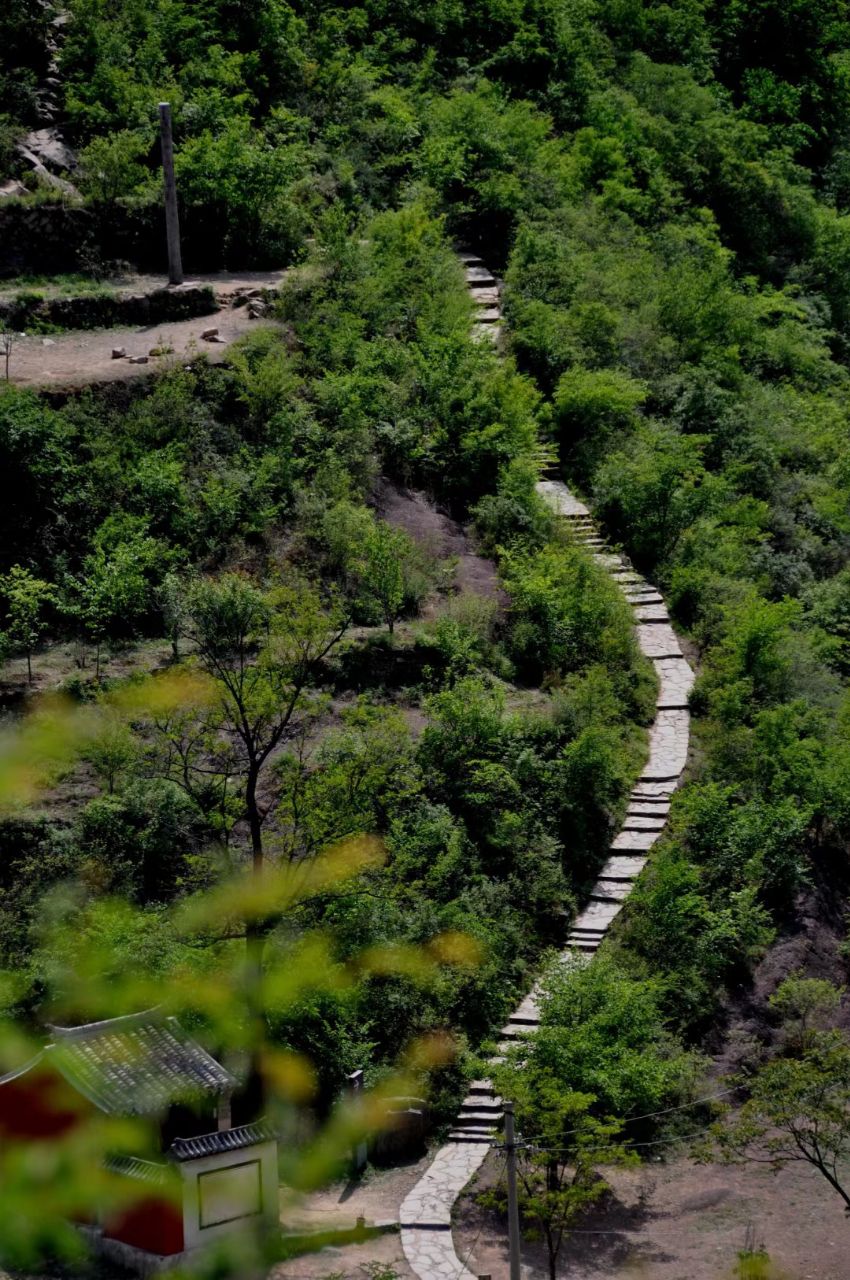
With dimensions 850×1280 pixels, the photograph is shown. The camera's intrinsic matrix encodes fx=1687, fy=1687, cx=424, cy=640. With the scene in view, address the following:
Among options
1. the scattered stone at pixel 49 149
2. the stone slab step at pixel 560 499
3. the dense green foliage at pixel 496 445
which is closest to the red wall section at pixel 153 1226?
the dense green foliage at pixel 496 445

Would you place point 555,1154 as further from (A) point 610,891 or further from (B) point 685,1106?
(A) point 610,891

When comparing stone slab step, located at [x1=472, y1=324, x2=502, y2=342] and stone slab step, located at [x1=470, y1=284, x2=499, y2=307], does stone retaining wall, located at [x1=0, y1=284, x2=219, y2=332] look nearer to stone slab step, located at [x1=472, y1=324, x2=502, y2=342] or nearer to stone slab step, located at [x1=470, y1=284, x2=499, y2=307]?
stone slab step, located at [x1=472, y1=324, x2=502, y2=342]

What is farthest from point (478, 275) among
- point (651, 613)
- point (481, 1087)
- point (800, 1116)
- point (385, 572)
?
point (800, 1116)

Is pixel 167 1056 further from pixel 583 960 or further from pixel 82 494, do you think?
pixel 82 494

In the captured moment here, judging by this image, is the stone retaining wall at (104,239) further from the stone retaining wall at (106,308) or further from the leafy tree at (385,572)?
the leafy tree at (385,572)

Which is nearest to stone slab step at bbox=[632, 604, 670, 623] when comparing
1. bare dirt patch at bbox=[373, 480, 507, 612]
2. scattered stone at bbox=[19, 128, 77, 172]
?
bare dirt patch at bbox=[373, 480, 507, 612]
